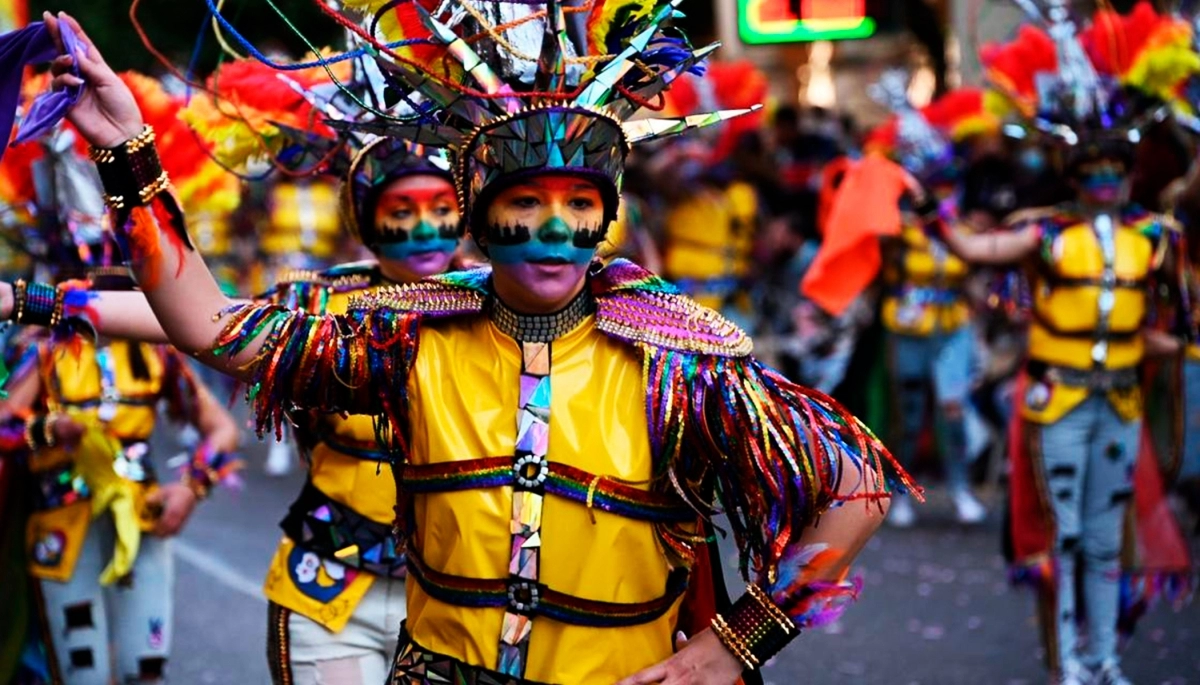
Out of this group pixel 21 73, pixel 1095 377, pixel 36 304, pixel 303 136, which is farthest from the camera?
pixel 1095 377

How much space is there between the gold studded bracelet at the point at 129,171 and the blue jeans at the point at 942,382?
7955 millimetres

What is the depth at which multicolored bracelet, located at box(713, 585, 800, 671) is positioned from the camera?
303cm

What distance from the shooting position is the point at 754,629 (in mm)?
3047

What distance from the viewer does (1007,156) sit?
1197 cm

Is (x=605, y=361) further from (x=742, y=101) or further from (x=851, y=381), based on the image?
(x=742, y=101)

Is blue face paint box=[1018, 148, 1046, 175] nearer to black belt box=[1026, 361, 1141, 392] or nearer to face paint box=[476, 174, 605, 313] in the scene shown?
black belt box=[1026, 361, 1141, 392]

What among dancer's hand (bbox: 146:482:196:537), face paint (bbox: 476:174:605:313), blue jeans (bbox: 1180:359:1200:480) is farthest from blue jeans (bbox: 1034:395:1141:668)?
face paint (bbox: 476:174:605:313)

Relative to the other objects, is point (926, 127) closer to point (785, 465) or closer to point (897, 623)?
point (897, 623)

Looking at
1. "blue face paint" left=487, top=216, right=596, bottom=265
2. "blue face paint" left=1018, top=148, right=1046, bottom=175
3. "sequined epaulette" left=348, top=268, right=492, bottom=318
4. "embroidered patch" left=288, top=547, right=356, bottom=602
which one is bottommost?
"blue face paint" left=1018, top=148, right=1046, bottom=175

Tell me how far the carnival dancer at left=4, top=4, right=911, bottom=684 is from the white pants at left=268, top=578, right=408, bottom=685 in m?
1.19

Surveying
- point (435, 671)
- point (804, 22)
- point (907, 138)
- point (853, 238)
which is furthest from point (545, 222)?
point (804, 22)

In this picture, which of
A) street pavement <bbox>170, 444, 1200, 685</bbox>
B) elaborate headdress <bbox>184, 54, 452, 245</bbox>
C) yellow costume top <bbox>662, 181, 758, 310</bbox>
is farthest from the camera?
yellow costume top <bbox>662, 181, 758, 310</bbox>

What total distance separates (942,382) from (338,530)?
21.5ft

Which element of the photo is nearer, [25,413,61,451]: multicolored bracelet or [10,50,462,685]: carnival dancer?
[10,50,462,685]: carnival dancer
